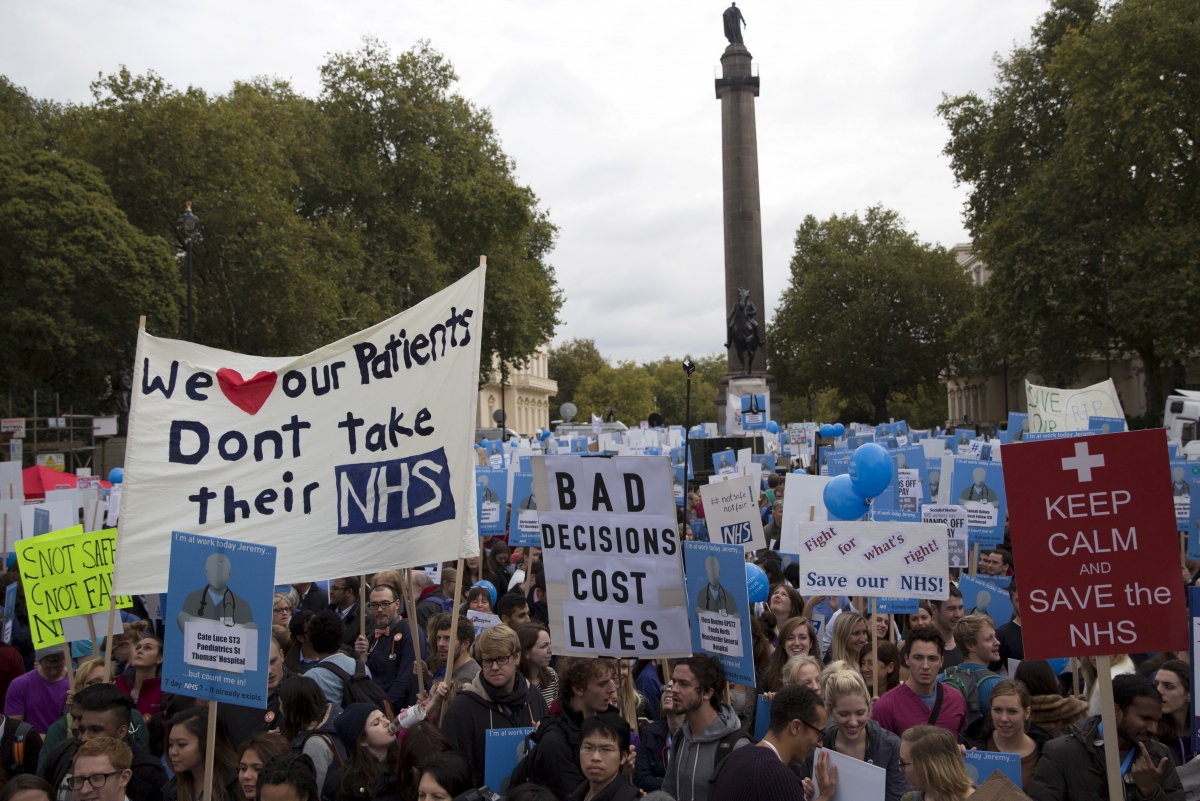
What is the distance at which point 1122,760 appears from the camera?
13.8 ft

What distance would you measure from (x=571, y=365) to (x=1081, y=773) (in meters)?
106

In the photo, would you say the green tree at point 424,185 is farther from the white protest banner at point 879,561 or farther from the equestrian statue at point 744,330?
the white protest banner at point 879,561

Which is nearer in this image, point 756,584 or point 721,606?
point 721,606

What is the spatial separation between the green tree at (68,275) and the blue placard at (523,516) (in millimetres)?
22286

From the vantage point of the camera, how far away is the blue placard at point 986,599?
7.40 metres

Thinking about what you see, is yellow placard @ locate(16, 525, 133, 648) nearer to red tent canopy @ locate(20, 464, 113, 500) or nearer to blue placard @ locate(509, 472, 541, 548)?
blue placard @ locate(509, 472, 541, 548)

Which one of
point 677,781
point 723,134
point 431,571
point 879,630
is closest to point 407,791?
point 677,781

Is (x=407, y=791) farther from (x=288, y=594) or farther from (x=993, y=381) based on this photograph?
(x=993, y=381)

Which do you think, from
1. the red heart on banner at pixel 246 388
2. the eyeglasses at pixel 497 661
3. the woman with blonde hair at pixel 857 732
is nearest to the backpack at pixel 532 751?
the eyeglasses at pixel 497 661

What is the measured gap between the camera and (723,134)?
136 ft

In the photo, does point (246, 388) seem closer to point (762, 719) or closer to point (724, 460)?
point (762, 719)

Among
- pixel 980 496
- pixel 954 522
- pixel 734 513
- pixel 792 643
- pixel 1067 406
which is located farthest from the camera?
pixel 1067 406

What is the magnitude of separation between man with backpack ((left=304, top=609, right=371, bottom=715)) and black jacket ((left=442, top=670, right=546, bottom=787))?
2.42ft

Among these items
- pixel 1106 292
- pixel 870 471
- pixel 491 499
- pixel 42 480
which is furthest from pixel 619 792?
pixel 1106 292
